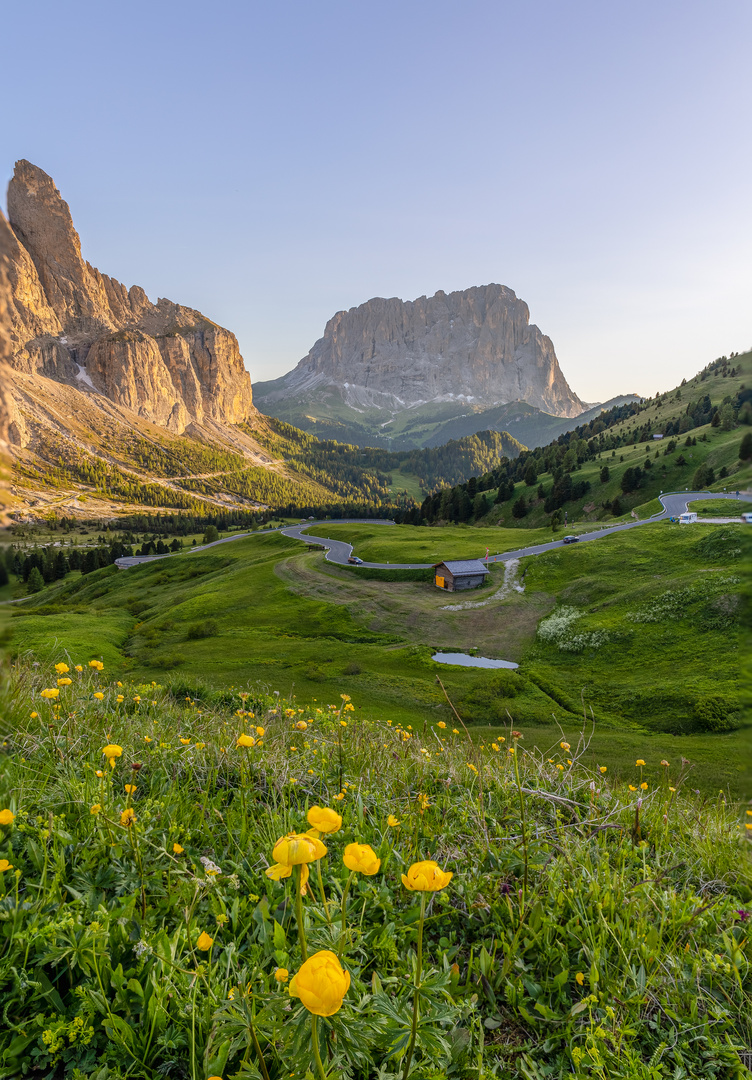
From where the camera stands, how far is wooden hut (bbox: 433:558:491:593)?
65.7 meters

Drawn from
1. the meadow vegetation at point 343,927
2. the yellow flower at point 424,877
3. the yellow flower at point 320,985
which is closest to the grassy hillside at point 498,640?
the meadow vegetation at point 343,927

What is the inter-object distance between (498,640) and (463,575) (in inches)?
572

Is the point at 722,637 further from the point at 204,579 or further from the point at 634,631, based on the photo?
the point at 204,579

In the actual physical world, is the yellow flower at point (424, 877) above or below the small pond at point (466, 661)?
above

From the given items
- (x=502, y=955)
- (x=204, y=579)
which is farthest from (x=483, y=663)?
(x=204, y=579)

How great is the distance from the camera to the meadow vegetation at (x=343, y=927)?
2.11m

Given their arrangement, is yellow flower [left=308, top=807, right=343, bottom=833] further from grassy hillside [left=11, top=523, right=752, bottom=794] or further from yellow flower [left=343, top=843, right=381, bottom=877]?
grassy hillside [left=11, top=523, right=752, bottom=794]

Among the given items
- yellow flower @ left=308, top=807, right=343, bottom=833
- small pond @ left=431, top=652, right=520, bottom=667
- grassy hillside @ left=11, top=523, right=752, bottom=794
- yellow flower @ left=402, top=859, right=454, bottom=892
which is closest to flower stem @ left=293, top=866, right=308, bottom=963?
yellow flower @ left=308, top=807, right=343, bottom=833

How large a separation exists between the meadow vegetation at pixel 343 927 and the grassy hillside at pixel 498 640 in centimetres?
2343

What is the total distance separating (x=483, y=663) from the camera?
157 ft

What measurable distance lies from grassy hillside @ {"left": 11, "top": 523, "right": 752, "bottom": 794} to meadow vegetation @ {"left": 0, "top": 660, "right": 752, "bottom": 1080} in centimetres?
2343

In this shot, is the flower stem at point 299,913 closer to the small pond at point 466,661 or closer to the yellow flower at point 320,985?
the yellow flower at point 320,985

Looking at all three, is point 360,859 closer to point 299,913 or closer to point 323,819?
point 323,819

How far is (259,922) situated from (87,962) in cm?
91
